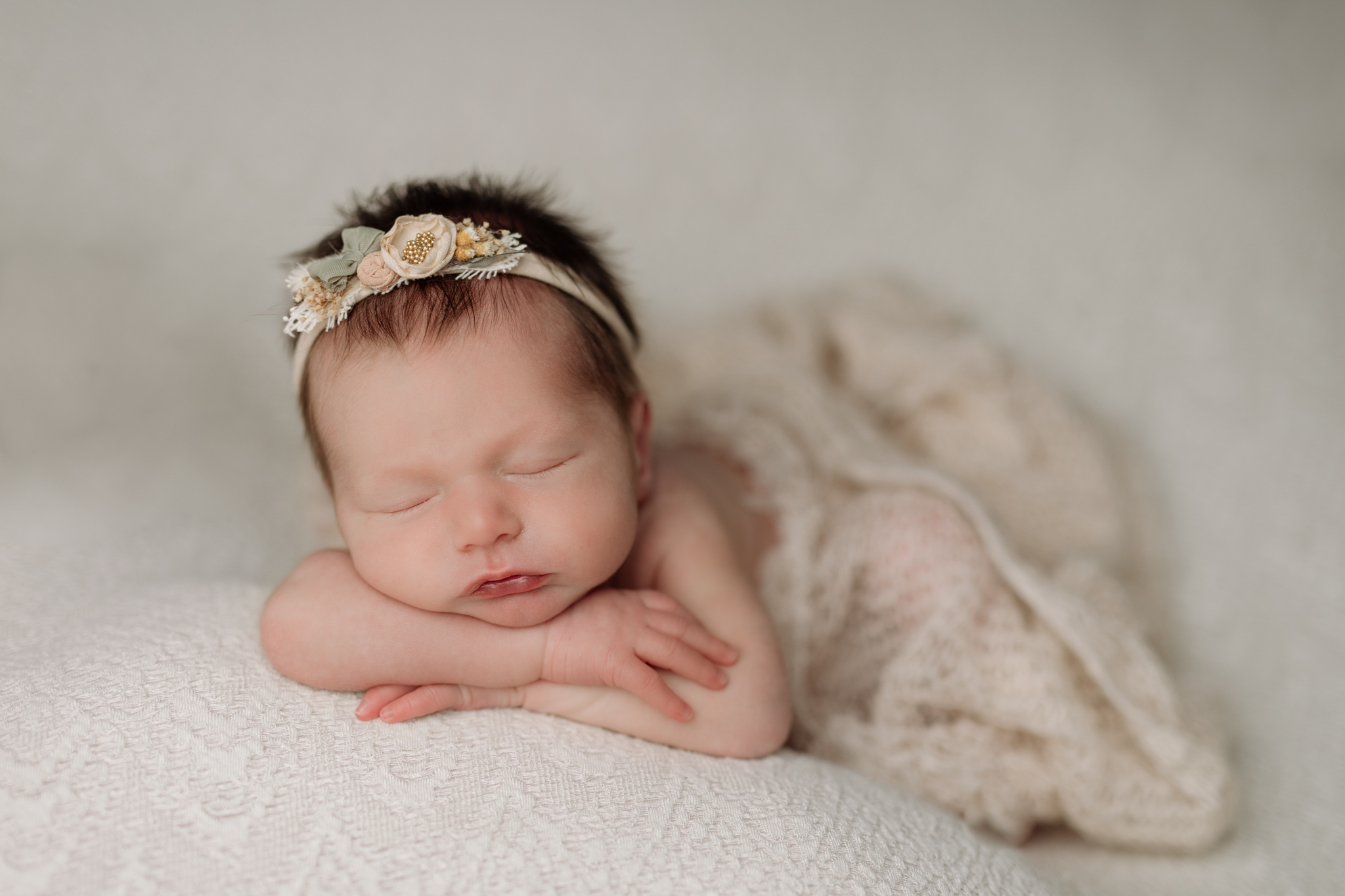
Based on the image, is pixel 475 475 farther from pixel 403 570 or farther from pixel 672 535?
pixel 672 535

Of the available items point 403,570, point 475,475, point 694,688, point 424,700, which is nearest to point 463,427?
point 475,475

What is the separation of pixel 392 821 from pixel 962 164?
1.72 meters

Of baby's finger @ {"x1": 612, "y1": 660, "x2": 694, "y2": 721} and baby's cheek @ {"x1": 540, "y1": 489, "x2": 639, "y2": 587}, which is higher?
baby's cheek @ {"x1": 540, "y1": 489, "x2": 639, "y2": 587}

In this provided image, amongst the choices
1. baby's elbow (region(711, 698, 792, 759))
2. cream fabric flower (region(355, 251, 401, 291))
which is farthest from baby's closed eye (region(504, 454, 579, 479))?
baby's elbow (region(711, 698, 792, 759))

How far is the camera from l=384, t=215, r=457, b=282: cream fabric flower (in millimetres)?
921

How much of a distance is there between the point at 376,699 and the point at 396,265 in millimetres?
413

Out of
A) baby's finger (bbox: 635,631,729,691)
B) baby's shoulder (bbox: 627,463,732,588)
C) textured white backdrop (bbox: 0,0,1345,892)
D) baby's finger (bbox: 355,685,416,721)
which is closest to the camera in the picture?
baby's finger (bbox: 355,685,416,721)

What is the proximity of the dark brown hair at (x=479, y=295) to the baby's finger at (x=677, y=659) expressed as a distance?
0.24 metres

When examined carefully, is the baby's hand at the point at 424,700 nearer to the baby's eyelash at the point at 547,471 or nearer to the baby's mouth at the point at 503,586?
the baby's mouth at the point at 503,586

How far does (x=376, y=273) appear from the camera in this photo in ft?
3.03

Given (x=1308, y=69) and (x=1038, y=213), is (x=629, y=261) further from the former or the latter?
(x=1308, y=69)

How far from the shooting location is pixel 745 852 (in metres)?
0.79

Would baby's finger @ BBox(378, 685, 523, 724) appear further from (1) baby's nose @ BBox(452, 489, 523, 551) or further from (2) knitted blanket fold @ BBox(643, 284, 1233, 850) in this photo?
(2) knitted blanket fold @ BBox(643, 284, 1233, 850)

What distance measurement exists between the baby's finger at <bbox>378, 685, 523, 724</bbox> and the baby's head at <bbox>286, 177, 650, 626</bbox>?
0.07m
